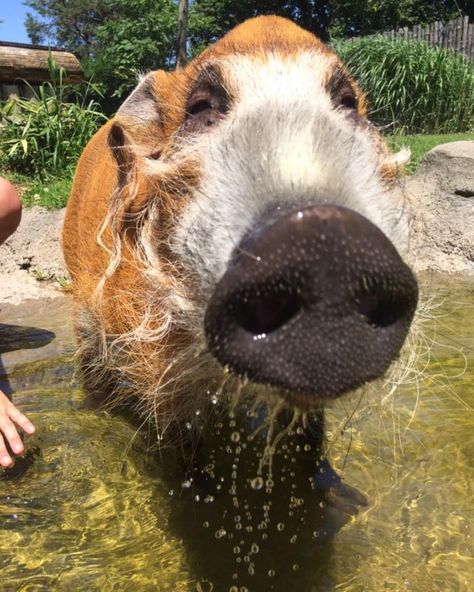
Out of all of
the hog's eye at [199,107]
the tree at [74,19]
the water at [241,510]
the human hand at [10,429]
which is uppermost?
the hog's eye at [199,107]

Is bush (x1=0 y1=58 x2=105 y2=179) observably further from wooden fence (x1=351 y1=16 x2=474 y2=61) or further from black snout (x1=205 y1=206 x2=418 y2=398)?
wooden fence (x1=351 y1=16 x2=474 y2=61)

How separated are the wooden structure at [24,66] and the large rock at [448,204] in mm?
3793

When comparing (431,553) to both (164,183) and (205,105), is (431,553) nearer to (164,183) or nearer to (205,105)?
(164,183)

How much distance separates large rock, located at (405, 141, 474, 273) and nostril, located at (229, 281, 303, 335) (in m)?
3.52

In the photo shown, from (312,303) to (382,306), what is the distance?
14cm

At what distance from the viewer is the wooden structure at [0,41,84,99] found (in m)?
6.61

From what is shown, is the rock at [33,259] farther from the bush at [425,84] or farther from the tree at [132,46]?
the tree at [132,46]

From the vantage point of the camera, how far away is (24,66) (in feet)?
22.0

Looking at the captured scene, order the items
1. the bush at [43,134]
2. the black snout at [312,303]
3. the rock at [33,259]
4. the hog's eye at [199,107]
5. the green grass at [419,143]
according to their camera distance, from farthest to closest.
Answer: the bush at [43,134], the green grass at [419,143], the rock at [33,259], the hog's eye at [199,107], the black snout at [312,303]

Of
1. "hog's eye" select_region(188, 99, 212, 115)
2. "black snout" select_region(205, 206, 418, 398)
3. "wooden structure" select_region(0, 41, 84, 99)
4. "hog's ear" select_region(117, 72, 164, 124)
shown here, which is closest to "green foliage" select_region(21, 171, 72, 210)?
"wooden structure" select_region(0, 41, 84, 99)

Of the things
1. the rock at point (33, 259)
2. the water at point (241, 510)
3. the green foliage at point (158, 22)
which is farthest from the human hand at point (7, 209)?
the green foliage at point (158, 22)

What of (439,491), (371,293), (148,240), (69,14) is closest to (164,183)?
(148,240)

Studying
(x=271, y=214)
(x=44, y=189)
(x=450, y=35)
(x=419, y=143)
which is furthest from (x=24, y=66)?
(x=450, y=35)

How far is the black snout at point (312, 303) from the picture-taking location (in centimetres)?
98
